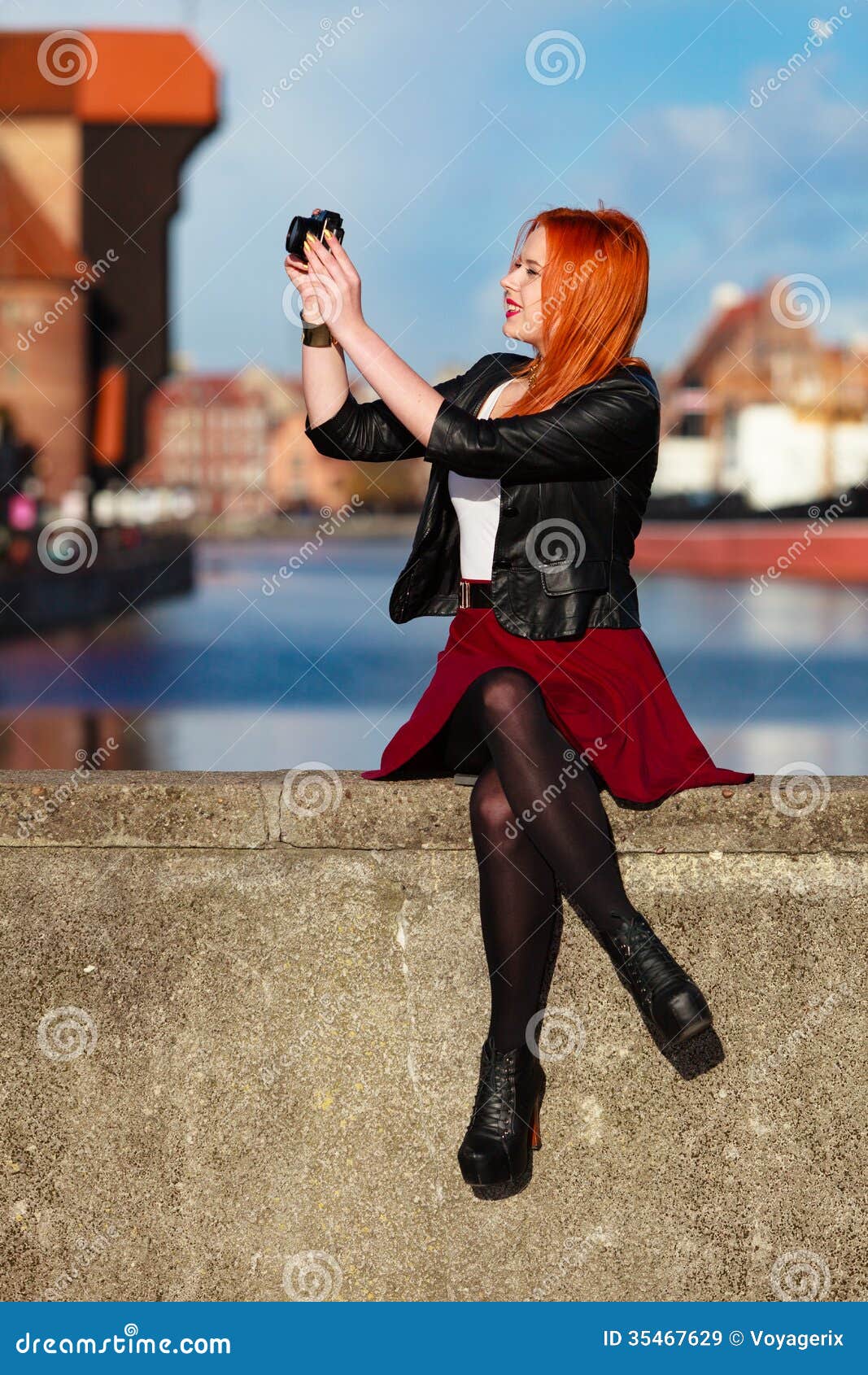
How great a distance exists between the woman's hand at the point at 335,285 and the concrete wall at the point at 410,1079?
0.75m

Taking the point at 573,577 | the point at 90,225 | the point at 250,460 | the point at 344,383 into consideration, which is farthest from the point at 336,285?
the point at 250,460

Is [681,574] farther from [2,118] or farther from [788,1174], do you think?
[788,1174]

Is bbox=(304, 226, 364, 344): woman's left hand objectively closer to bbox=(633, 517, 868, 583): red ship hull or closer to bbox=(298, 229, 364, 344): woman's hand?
bbox=(298, 229, 364, 344): woman's hand

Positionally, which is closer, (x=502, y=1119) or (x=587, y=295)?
(x=502, y=1119)

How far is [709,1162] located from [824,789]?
0.64 m

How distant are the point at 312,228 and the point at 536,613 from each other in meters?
0.72

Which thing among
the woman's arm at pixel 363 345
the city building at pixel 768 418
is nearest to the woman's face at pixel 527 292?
the woman's arm at pixel 363 345

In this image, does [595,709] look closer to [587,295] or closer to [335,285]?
[587,295]

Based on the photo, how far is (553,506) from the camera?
2.74 m

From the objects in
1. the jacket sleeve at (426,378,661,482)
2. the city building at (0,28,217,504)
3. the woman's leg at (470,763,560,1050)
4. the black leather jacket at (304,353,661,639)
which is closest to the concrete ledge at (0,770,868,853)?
the woman's leg at (470,763,560,1050)

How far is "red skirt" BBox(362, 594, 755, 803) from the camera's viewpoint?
2627 millimetres

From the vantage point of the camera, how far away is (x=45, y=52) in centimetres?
3027

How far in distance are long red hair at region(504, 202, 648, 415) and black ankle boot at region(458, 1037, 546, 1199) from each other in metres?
1.06

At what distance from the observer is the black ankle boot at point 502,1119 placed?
2.52 meters
